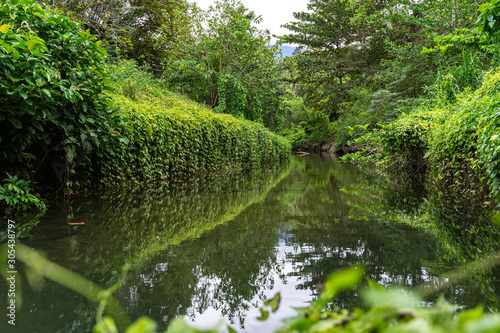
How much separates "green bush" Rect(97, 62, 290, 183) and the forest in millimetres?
34

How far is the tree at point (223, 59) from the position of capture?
45.6 feet

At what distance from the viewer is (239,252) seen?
7.90 ft

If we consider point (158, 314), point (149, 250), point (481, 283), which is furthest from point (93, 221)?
point (481, 283)

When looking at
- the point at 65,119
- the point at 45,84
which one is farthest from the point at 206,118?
the point at 45,84

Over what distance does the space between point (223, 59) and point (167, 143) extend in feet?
30.5

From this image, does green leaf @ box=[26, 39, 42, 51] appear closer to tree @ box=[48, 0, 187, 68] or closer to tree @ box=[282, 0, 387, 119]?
tree @ box=[48, 0, 187, 68]

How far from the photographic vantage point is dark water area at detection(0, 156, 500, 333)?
1.55m

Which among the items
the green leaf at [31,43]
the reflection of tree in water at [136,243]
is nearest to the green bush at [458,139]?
the reflection of tree in water at [136,243]

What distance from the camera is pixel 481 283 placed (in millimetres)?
1713

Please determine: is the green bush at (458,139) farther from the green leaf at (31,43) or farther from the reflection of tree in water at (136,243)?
the green leaf at (31,43)

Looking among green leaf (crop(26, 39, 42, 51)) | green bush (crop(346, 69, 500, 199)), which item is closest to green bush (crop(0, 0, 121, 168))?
green leaf (crop(26, 39, 42, 51))

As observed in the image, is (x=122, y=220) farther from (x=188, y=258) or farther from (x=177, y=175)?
(x=177, y=175)

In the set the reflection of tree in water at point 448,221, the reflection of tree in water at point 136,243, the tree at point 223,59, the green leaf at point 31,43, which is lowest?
the reflection of tree in water at point 136,243

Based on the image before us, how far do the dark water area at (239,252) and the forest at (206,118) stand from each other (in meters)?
0.24
